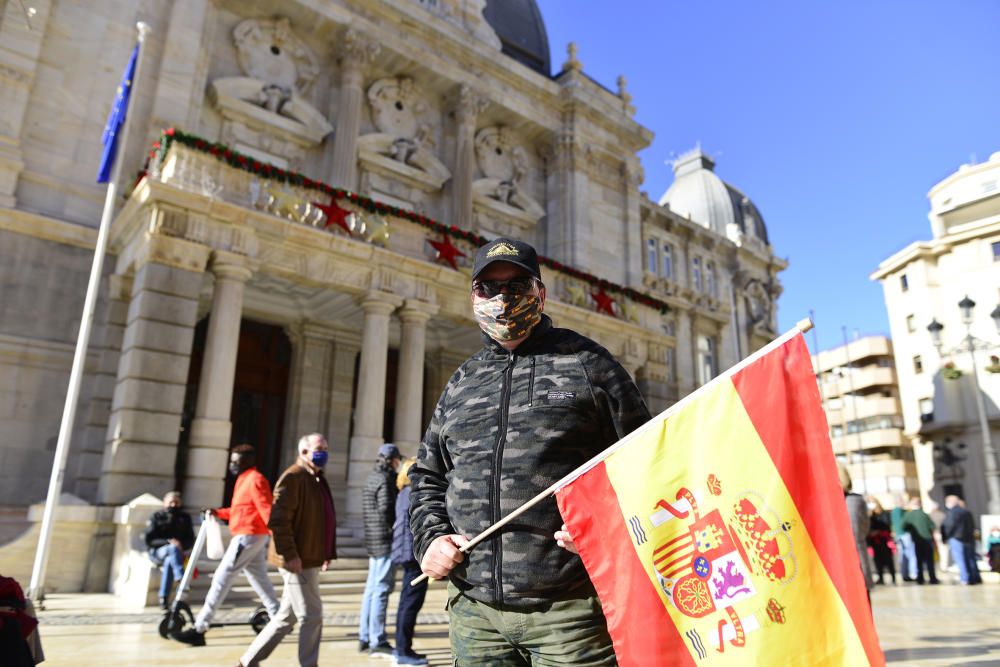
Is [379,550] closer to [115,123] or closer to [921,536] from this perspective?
[115,123]

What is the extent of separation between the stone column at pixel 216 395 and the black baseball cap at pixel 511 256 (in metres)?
10.8

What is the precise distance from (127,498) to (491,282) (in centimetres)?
1117

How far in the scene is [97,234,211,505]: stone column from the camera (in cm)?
1151

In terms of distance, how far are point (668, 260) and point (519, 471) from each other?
31.5 metres

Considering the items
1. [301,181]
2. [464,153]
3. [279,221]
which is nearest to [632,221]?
[464,153]

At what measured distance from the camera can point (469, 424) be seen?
2590 millimetres

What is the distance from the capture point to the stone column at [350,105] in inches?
739

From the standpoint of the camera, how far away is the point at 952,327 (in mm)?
39031

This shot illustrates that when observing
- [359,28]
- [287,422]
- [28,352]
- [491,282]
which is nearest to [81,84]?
[28,352]

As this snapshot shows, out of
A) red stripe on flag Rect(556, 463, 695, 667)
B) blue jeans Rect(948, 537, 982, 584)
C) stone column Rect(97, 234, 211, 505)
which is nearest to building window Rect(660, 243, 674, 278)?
blue jeans Rect(948, 537, 982, 584)

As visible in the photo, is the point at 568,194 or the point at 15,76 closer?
the point at 15,76

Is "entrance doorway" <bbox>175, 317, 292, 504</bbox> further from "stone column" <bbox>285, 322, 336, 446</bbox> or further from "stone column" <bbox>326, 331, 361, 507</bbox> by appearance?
"stone column" <bbox>326, 331, 361, 507</bbox>

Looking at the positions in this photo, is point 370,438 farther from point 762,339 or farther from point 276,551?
point 762,339

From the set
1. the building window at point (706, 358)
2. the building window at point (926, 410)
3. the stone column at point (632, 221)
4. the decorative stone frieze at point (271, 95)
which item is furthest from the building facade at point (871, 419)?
the decorative stone frieze at point (271, 95)
